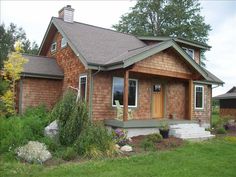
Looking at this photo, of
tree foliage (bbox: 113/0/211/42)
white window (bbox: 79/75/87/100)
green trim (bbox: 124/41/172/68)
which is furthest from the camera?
tree foliage (bbox: 113/0/211/42)

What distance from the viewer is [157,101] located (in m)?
16.8

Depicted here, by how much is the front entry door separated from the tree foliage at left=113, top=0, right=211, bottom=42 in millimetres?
17906

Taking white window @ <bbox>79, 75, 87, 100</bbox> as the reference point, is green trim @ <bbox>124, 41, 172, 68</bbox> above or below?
above

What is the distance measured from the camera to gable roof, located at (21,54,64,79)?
1548 cm

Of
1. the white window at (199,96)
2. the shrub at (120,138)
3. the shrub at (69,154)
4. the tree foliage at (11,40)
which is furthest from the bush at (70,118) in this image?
the tree foliage at (11,40)

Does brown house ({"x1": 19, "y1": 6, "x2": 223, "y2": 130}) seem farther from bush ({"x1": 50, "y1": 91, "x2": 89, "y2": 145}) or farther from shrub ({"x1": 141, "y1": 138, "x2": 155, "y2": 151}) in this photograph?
bush ({"x1": 50, "y1": 91, "x2": 89, "y2": 145})

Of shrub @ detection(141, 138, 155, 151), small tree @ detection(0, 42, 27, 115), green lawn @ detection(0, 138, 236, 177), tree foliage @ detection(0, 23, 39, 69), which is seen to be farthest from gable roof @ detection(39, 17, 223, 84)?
tree foliage @ detection(0, 23, 39, 69)

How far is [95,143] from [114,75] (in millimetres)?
5392

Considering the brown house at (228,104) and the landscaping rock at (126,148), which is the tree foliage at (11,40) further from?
the brown house at (228,104)

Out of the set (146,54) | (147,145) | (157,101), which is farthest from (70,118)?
(157,101)

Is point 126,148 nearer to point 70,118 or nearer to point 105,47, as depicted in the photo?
point 70,118

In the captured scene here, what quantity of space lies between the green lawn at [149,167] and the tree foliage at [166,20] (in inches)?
969

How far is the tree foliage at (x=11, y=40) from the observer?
2943 cm

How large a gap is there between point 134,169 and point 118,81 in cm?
710
